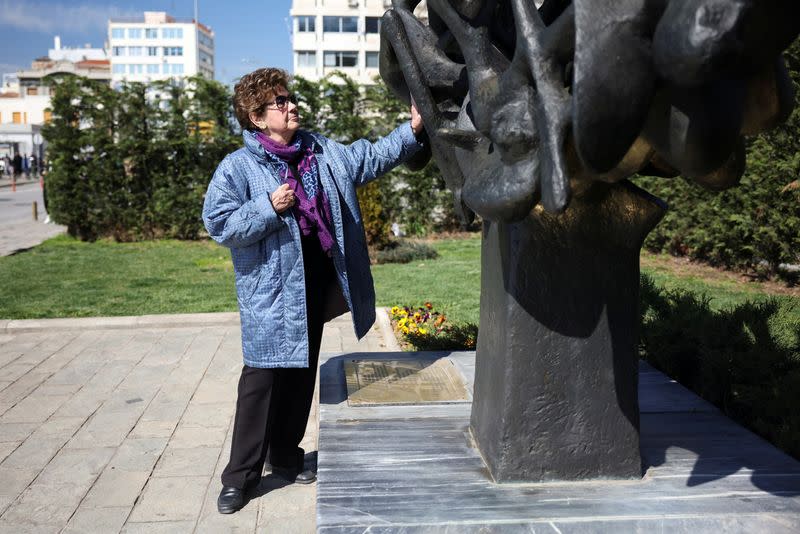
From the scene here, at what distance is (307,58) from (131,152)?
5153 cm

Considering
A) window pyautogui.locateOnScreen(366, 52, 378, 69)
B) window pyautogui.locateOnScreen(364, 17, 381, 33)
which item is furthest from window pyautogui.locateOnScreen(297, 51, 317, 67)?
window pyautogui.locateOnScreen(364, 17, 381, 33)

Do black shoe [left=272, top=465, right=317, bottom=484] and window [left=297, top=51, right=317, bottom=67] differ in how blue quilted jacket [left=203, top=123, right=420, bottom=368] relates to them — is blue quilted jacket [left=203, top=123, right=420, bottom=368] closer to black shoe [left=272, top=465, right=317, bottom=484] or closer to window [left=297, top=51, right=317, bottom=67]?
black shoe [left=272, top=465, right=317, bottom=484]

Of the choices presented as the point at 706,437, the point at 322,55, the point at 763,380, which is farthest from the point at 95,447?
the point at 322,55

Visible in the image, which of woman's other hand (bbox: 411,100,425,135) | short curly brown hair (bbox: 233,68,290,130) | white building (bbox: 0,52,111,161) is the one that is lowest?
woman's other hand (bbox: 411,100,425,135)

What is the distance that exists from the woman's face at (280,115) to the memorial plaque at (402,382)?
135 centimetres

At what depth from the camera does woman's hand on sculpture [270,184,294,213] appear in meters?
3.42

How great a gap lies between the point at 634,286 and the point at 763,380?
1826 millimetres

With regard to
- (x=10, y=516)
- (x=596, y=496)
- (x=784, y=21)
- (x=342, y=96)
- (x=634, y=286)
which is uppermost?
(x=342, y=96)

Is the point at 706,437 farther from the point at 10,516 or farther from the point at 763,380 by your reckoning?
the point at 10,516

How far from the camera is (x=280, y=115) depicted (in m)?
3.60

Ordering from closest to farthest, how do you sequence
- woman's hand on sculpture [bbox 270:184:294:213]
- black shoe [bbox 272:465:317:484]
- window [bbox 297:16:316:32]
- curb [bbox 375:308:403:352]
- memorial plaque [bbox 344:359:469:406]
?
woman's hand on sculpture [bbox 270:184:294:213], memorial plaque [bbox 344:359:469:406], black shoe [bbox 272:465:317:484], curb [bbox 375:308:403:352], window [bbox 297:16:316:32]

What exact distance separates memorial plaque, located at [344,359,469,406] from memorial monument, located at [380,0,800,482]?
0.65 metres

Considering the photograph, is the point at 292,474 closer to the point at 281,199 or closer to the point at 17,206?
the point at 281,199

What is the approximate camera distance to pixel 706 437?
332 cm
